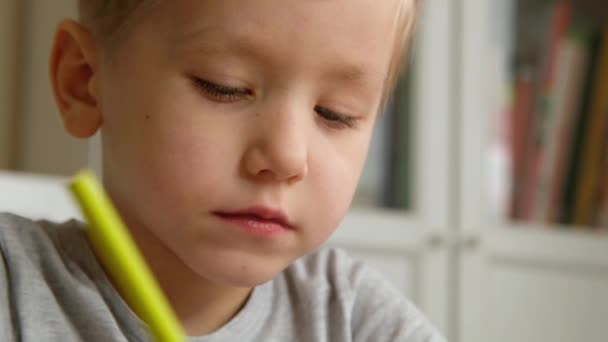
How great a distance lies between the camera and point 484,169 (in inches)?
56.4

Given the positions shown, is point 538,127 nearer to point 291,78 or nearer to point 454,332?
point 454,332

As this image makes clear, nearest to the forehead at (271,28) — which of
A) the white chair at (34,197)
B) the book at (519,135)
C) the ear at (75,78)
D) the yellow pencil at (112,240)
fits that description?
the ear at (75,78)

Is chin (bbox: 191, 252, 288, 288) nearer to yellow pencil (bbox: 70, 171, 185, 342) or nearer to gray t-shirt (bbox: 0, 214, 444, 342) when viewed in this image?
gray t-shirt (bbox: 0, 214, 444, 342)

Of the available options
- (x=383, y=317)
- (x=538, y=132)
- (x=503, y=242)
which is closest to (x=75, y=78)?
(x=383, y=317)

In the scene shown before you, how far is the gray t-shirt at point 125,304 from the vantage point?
0.57 meters

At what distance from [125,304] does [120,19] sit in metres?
0.21

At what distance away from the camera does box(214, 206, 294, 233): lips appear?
536mm

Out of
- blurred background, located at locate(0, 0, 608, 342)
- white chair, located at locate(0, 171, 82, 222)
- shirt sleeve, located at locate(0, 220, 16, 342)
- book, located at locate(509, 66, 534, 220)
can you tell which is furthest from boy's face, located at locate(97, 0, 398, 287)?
book, located at locate(509, 66, 534, 220)

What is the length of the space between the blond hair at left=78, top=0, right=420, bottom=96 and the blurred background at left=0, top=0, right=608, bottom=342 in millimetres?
675

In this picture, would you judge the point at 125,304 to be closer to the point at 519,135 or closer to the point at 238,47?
the point at 238,47

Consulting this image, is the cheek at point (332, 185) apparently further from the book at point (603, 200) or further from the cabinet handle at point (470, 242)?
the book at point (603, 200)

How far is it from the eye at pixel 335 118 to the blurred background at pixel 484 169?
29.7 inches

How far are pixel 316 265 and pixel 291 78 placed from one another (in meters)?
0.28

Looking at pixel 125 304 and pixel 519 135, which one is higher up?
pixel 519 135
